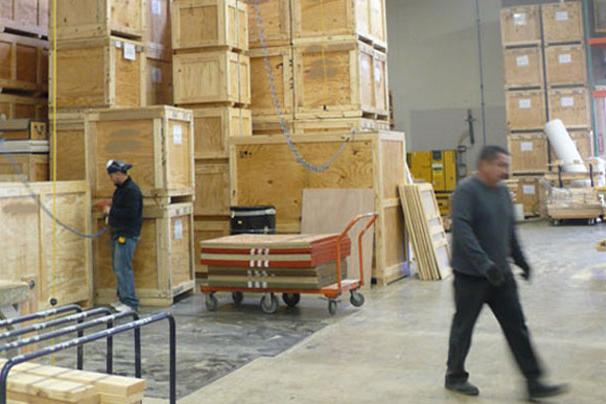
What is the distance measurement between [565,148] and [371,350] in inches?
512

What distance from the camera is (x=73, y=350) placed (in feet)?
23.5

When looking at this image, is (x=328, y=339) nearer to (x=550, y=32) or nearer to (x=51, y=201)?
(x=51, y=201)

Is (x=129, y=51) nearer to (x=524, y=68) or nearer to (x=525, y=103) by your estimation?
(x=525, y=103)

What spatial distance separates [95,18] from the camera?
998cm

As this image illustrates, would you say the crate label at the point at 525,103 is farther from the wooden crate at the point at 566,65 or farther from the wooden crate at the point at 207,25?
the wooden crate at the point at 207,25

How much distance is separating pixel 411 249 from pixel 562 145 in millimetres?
8273

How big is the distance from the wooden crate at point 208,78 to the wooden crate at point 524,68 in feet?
36.4

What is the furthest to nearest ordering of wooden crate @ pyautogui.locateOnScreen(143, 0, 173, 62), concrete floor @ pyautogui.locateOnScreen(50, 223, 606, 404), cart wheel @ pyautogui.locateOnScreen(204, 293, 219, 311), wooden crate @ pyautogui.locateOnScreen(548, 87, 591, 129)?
1. wooden crate @ pyautogui.locateOnScreen(548, 87, 591, 129)
2. wooden crate @ pyautogui.locateOnScreen(143, 0, 173, 62)
3. cart wheel @ pyautogui.locateOnScreen(204, 293, 219, 311)
4. concrete floor @ pyautogui.locateOnScreen(50, 223, 606, 404)

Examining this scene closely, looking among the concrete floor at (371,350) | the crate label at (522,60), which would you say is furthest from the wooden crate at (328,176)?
the crate label at (522,60)

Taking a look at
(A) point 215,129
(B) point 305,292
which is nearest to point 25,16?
(A) point 215,129

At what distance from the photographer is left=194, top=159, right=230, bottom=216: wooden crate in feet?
37.0

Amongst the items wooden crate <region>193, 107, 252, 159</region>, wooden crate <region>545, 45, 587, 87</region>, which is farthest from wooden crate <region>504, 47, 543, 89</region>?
wooden crate <region>193, 107, 252, 159</region>

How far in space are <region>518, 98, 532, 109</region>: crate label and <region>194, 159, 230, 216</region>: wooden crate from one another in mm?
11444

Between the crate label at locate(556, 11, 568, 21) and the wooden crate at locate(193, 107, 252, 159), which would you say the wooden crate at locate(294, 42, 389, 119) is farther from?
the crate label at locate(556, 11, 568, 21)
